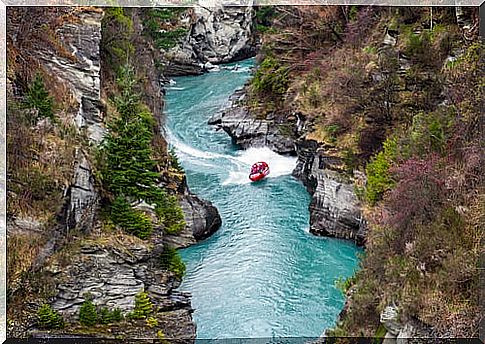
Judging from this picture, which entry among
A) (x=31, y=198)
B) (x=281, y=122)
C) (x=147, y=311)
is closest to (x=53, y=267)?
(x=31, y=198)

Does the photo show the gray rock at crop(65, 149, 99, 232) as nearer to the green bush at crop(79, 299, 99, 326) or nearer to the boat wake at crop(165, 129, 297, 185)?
the green bush at crop(79, 299, 99, 326)

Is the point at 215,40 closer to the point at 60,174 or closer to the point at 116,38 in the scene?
the point at 116,38

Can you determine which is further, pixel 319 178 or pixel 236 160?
pixel 236 160

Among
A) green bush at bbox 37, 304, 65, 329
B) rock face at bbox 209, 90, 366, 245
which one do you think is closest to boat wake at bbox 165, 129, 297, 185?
rock face at bbox 209, 90, 366, 245

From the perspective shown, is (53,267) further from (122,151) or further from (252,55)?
(252,55)

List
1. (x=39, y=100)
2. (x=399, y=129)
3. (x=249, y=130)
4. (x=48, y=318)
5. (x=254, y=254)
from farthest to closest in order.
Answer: (x=249, y=130) → (x=399, y=129) → (x=254, y=254) → (x=39, y=100) → (x=48, y=318)

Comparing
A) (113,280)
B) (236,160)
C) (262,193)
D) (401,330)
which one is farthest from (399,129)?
(401,330)

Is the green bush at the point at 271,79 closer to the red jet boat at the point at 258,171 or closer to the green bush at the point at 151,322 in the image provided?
the red jet boat at the point at 258,171
